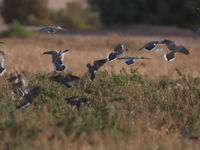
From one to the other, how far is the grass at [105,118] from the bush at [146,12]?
15973 millimetres

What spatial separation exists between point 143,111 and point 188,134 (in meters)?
0.52

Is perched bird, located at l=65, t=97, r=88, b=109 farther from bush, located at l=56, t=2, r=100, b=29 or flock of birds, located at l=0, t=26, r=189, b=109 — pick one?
bush, located at l=56, t=2, r=100, b=29

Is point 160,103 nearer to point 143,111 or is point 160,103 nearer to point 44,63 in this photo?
point 143,111

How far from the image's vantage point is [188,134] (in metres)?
3.49

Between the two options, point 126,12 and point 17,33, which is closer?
point 17,33

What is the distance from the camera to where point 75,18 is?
1299 inches

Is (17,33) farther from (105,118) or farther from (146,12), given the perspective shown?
(105,118)

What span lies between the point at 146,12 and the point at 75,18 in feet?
38.0

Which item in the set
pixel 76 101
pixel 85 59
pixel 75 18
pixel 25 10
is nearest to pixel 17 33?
pixel 85 59

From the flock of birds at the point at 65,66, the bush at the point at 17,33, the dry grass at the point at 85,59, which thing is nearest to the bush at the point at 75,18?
the bush at the point at 17,33

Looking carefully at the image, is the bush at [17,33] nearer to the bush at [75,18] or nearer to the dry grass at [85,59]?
the dry grass at [85,59]

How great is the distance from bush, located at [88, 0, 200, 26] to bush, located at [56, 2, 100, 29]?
3.64m

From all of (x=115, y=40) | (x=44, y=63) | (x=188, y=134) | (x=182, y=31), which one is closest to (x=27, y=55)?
(x=44, y=63)

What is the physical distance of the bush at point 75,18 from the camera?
104 ft
